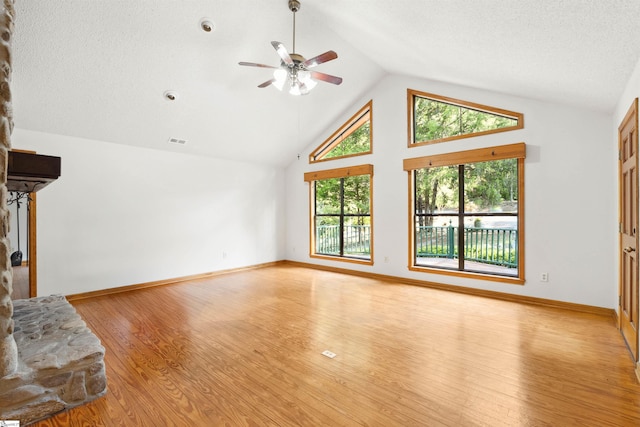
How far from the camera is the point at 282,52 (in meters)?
3.04

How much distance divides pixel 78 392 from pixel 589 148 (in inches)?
221

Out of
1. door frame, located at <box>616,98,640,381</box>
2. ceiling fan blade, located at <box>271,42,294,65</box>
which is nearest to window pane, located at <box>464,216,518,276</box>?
door frame, located at <box>616,98,640,381</box>

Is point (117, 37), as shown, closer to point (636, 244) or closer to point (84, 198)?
point (84, 198)

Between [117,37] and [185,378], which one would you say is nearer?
[185,378]

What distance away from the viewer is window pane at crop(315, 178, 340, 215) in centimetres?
673

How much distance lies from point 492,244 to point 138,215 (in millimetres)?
6009

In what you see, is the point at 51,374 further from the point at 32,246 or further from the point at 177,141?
the point at 177,141

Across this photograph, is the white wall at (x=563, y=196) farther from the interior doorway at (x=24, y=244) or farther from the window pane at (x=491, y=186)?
the interior doorway at (x=24, y=244)

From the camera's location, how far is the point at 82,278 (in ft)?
14.9

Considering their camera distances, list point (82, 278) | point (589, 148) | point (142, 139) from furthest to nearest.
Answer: point (142, 139)
point (82, 278)
point (589, 148)

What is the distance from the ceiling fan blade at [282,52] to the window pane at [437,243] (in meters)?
3.45

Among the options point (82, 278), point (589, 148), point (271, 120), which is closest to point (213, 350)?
point (82, 278)

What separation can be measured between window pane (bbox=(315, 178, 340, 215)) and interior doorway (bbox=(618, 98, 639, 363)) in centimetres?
452

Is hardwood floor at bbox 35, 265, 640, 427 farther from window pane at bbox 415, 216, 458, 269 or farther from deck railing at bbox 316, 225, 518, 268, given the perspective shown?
window pane at bbox 415, 216, 458, 269
